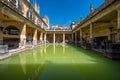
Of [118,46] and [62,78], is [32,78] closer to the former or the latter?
[62,78]

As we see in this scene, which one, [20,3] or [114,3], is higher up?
[20,3]

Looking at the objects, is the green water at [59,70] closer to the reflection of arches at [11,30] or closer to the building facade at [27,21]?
the building facade at [27,21]

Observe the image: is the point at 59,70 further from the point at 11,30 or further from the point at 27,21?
the point at 11,30

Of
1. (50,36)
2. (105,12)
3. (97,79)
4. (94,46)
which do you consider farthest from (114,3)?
(50,36)

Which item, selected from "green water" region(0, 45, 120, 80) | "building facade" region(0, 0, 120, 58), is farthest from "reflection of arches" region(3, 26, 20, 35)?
"green water" region(0, 45, 120, 80)

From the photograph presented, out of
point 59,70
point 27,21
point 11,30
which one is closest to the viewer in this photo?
point 59,70

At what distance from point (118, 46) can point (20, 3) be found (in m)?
14.5

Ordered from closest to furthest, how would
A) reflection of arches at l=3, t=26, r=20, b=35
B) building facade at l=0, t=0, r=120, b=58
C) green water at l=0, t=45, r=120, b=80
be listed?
green water at l=0, t=45, r=120, b=80 → building facade at l=0, t=0, r=120, b=58 → reflection of arches at l=3, t=26, r=20, b=35

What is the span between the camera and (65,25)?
66.2 m

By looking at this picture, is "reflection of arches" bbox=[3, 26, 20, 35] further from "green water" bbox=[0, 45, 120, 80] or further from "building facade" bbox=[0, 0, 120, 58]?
"green water" bbox=[0, 45, 120, 80]

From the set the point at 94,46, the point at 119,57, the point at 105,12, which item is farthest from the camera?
the point at 94,46

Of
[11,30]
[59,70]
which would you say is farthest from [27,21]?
[59,70]

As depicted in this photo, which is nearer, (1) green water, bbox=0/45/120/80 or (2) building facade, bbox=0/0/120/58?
(1) green water, bbox=0/45/120/80

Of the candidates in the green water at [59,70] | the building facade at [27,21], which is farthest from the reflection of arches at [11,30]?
the green water at [59,70]
